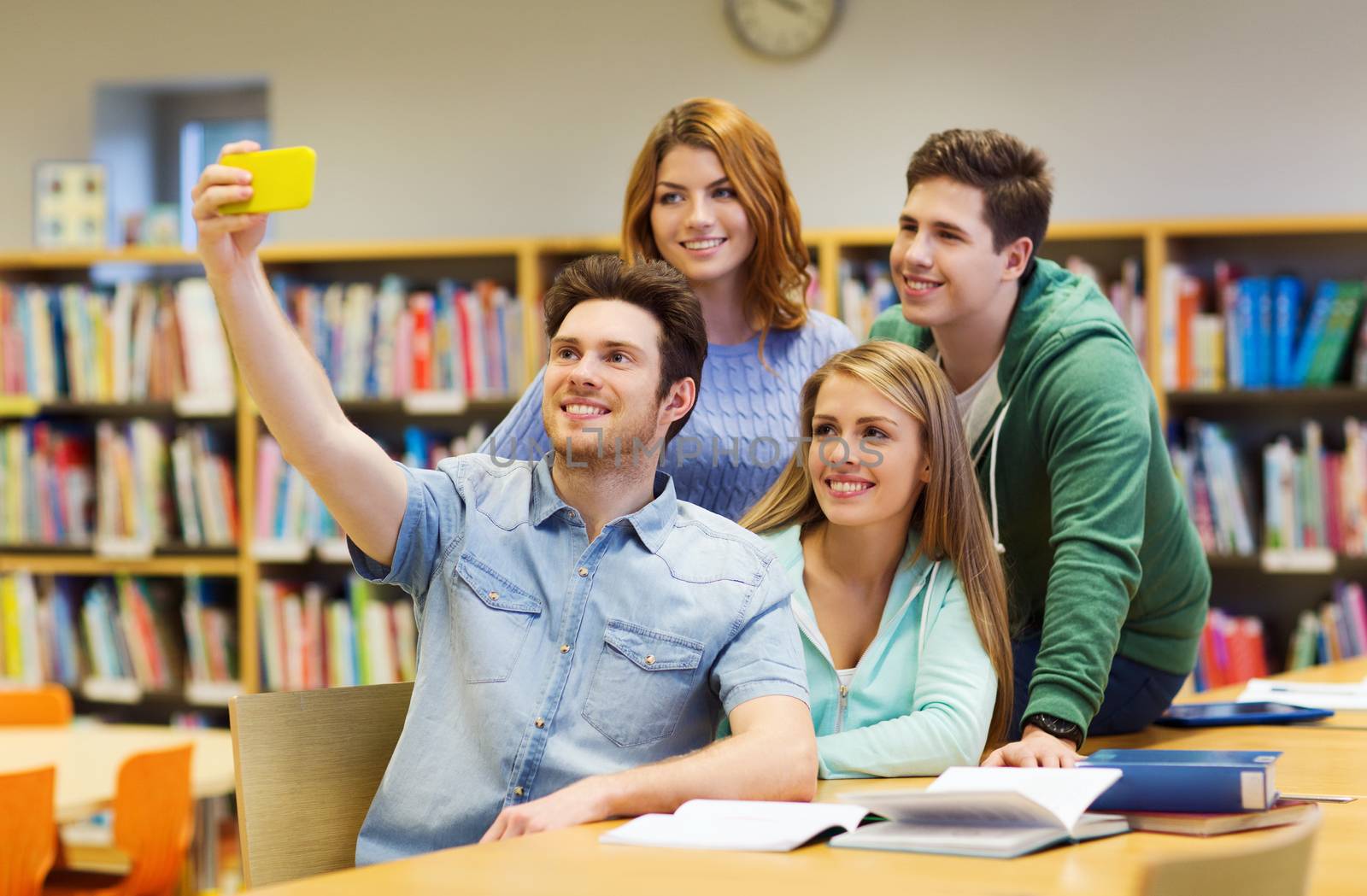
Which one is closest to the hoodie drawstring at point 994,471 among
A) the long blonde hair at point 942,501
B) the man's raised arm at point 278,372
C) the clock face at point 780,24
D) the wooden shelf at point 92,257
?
the long blonde hair at point 942,501

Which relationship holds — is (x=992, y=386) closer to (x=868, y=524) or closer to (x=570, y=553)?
(x=868, y=524)

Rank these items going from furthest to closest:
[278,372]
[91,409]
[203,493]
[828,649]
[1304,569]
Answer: [91,409]
[203,493]
[1304,569]
[828,649]
[278,372]

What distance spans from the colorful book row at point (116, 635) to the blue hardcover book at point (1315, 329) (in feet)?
10.9

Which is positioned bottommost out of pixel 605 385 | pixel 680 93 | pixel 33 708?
pixel 33 708

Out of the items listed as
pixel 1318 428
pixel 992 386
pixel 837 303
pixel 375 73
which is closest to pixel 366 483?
pixel 992 386

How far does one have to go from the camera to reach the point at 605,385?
177 centimetres

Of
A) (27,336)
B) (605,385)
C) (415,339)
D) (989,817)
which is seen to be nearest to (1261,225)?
(415,339)

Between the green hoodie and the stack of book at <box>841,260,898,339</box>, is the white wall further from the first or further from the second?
the green hoodie

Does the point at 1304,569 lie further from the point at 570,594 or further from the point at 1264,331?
the point at 570,594

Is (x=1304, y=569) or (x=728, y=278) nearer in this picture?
(x=728, y=278)

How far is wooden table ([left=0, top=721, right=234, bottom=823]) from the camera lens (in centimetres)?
282

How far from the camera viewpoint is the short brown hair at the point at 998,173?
217 centimetres

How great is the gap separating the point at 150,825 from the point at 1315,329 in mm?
3094

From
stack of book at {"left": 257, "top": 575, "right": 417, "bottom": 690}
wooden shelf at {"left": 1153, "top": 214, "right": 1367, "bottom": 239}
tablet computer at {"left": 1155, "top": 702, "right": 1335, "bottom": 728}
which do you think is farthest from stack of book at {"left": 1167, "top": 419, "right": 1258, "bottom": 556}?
stack of book at {"left": 257, "top": 575, "right": 417, "bottom": 690}
